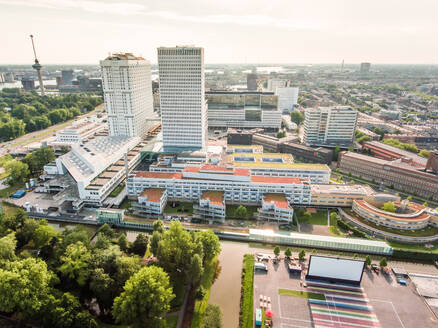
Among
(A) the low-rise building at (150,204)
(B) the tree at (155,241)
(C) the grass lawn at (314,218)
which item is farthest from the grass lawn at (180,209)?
(C) the grass lawn at (314,218)

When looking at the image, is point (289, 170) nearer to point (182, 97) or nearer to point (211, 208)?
point (211, 208)

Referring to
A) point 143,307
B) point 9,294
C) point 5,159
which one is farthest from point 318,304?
point 5,159

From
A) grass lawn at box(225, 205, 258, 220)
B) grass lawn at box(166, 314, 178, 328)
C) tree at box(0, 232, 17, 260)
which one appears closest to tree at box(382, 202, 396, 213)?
grass lawn at box(225, 205, 258, 220)

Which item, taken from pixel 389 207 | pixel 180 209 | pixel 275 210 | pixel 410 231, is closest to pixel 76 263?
pixel 180 209

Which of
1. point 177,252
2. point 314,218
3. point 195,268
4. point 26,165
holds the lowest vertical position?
point 314,218

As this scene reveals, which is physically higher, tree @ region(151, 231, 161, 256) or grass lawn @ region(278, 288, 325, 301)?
tree @ region(151, 231, 161, 256)

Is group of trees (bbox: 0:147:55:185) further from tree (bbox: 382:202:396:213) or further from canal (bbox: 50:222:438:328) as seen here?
tree (bbox: 382:202:396:213)

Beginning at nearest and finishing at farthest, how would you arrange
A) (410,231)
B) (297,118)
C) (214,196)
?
(410,231) → (214,196) → (297,118)
